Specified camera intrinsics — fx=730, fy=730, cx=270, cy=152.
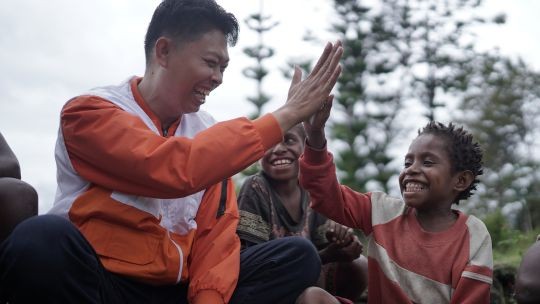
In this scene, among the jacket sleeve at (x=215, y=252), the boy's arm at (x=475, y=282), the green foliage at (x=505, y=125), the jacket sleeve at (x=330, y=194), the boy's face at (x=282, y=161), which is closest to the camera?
the jacket sleeve at (x=215, y=252)

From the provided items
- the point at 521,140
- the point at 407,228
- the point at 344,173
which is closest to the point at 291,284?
the point at 407,228

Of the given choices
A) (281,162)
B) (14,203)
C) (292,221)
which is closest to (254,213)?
(292,221)

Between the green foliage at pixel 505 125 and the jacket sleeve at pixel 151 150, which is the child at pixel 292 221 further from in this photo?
the green foliage at pixel 505 125

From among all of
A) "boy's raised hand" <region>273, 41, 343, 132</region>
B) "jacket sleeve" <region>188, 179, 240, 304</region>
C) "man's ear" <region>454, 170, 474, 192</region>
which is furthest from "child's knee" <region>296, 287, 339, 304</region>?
"man's ear" <region>454, 170, 474, 192</region>

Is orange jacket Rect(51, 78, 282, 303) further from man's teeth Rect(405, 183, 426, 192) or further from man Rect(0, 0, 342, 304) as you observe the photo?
man's teeth Rect(405, 183, 426, 192)

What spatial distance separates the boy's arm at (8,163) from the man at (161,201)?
0.27 meters

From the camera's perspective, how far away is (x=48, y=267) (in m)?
2.16

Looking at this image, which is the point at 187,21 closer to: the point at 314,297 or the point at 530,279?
the point at 314,297

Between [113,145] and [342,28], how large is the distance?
16.4m

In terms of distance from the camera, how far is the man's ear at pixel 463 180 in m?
3.36

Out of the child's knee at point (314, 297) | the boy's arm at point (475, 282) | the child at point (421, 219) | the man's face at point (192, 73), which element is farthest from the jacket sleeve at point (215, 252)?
the boy's arm at point (475, 282)

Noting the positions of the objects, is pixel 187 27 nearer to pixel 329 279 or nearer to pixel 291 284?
pixel 291 284

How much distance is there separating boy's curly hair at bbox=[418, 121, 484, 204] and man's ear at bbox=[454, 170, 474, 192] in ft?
0.06

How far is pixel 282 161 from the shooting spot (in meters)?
3.80
